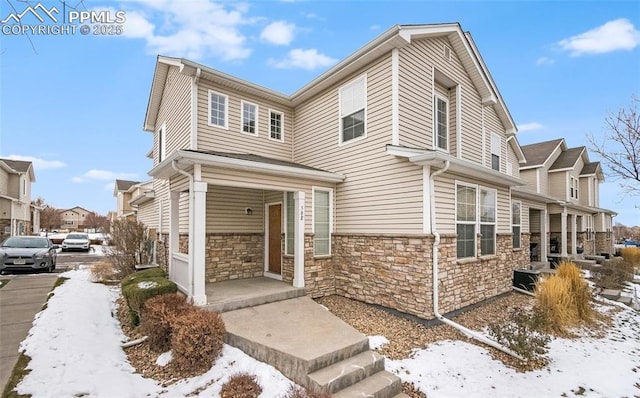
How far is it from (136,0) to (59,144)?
8551mm

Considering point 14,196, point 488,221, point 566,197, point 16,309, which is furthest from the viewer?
point 14,196

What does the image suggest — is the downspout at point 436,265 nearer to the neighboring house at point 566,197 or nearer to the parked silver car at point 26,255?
the neighboring house at point 566,197

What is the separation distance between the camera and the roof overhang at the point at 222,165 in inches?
227

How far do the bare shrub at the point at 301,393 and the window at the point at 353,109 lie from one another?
5957 mm

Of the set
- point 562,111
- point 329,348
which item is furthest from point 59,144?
point 562,111

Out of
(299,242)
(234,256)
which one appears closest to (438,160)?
(299,242)

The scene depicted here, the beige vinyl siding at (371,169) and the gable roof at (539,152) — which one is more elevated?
the gable roof at (539,152)

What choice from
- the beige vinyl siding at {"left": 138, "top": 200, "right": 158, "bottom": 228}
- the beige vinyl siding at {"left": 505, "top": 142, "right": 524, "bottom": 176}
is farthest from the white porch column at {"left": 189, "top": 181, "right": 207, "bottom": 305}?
the beige vinyl siding at {"left": 505, "top": 142, "right": 524, "bottom": 176}

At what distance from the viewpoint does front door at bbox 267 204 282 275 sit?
8750 mm

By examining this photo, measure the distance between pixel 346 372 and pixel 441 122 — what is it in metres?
7.51

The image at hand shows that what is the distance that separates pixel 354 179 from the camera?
26.5 ft

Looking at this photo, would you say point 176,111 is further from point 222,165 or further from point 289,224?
point 289,224

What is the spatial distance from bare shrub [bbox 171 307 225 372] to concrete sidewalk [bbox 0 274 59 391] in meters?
2.12

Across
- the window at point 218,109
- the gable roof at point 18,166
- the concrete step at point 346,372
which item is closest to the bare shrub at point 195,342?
the concrete step at point 346,372
